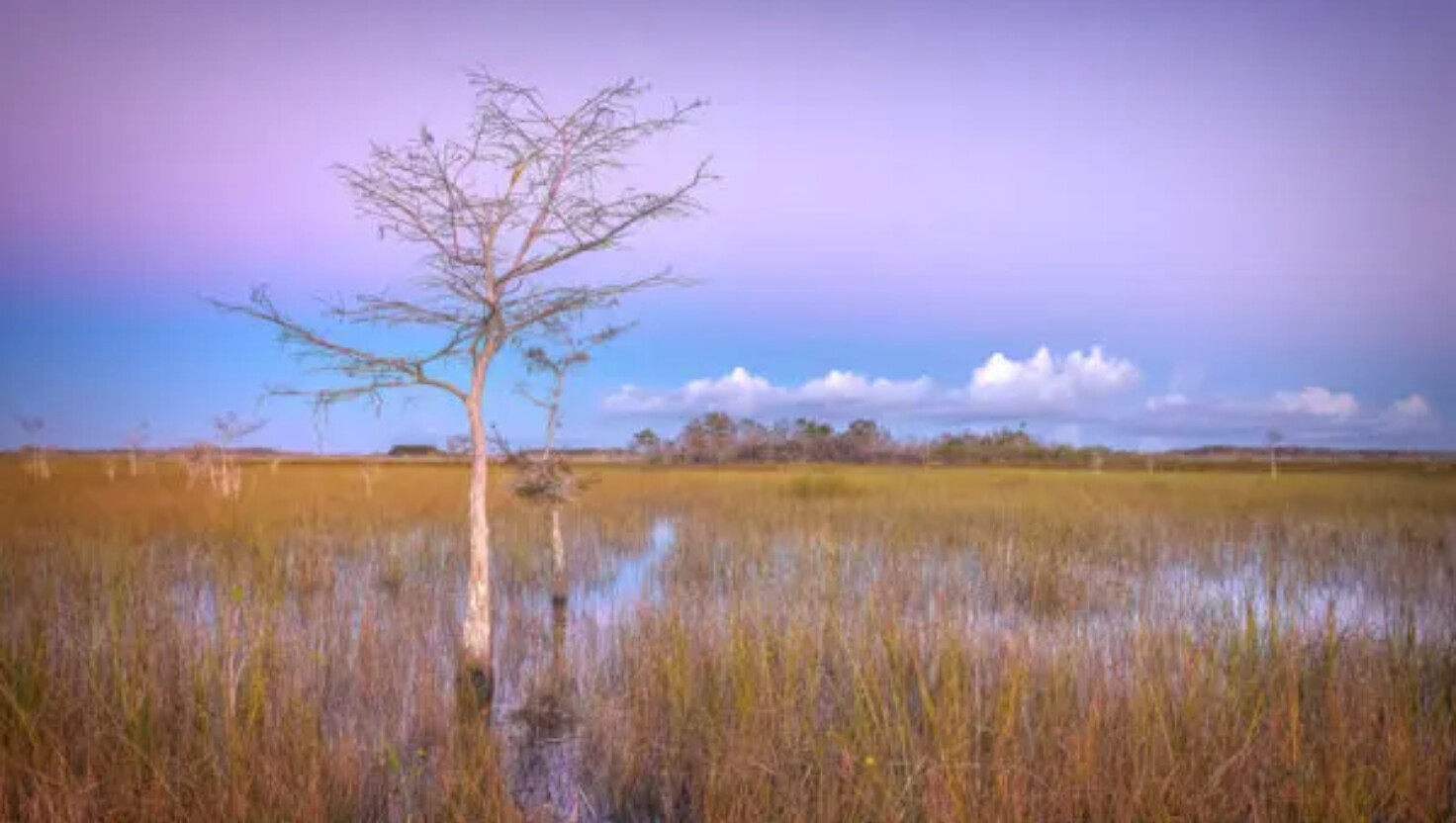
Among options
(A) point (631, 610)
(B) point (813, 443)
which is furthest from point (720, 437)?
(A) point (631, 610)

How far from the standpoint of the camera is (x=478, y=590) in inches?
277

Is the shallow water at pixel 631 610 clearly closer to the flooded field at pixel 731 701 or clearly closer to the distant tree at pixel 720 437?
the flooded field at pixel 731 701

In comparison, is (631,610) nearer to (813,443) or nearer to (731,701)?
(731,701)

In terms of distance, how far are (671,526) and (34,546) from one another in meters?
13.2

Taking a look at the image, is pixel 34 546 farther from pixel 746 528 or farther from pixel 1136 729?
pixel 1136 729

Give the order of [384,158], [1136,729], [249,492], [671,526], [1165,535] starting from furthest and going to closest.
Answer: [249,492] → [671,526] → [1165,535] → [384,158] → [1136,729]

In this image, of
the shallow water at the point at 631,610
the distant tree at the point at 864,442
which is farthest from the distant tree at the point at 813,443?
the shallow water at the point at 631,610

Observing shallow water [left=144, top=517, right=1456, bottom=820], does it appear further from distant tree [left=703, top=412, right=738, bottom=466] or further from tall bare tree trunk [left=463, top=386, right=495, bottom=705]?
distant tree [left=703, top=412, right=738, bottom=466]

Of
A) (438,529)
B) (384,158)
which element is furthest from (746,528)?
(384,158)

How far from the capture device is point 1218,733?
5.06 meters

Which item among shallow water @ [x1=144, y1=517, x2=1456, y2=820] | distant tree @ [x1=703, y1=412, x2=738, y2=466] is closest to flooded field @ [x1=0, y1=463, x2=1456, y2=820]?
shallow water @ [x1=144, y1=517, x2=1456, y2=820]

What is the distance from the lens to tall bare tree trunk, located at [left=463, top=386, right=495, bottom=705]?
272 inches

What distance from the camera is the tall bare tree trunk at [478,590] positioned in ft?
22.7

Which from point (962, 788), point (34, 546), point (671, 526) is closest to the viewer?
point (962, 788)
